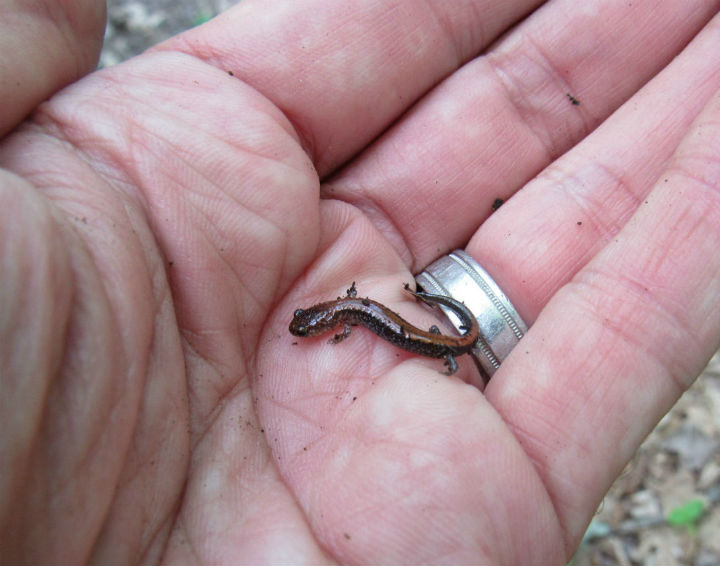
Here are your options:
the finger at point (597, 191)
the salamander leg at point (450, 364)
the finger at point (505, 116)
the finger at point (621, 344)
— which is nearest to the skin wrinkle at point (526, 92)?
the finger at point (505, 116)

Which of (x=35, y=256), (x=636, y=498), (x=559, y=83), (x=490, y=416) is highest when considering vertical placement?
(x=35, y=256)

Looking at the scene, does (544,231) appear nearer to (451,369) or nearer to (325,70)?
(451,369)

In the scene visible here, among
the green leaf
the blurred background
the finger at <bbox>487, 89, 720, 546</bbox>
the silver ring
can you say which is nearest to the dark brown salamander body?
the silver ring

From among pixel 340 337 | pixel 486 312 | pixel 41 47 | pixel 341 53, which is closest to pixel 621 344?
pixel 486 312

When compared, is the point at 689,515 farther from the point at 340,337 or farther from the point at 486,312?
the point at 340,337

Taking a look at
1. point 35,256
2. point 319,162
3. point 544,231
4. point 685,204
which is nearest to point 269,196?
point 319,162

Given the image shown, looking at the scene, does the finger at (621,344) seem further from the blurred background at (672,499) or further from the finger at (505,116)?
the blurred background at (672,499)

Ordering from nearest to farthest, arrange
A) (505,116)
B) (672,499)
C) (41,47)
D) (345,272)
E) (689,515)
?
(41,47) < (345,272) < (505,116) < (689,515) < (672,499)

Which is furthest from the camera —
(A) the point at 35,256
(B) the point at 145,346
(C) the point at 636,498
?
(C) the point at 636,498
